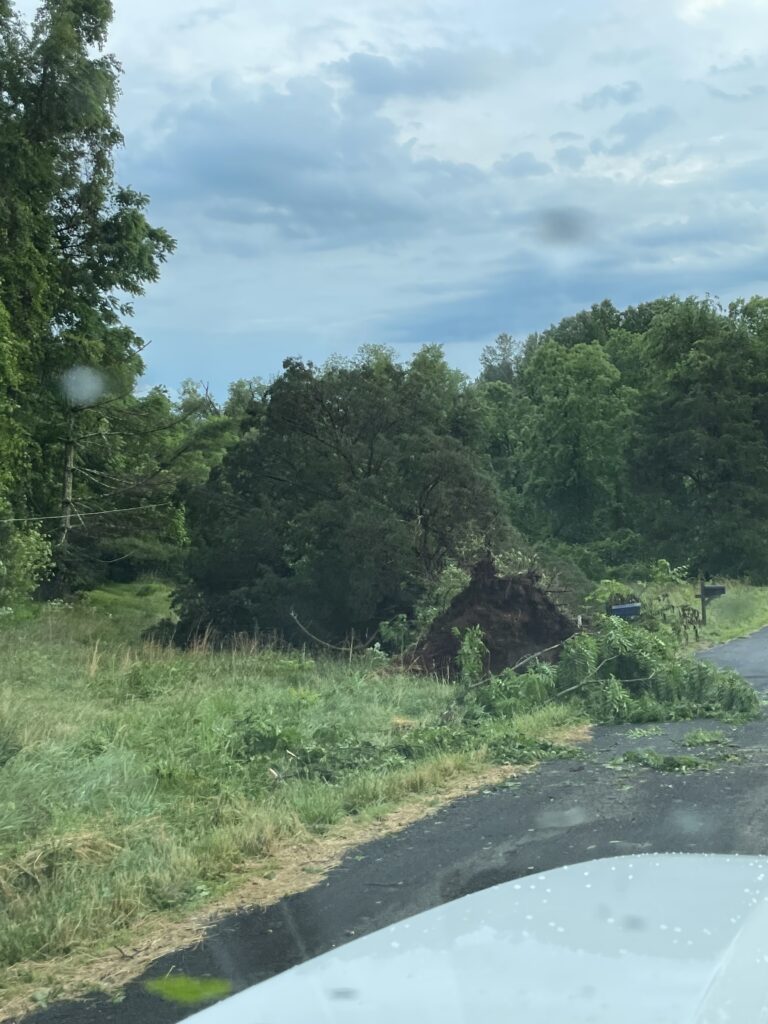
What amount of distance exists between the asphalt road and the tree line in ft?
45.0

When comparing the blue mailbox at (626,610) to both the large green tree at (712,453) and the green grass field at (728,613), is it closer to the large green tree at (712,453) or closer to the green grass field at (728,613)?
the green grass field at (728,613)

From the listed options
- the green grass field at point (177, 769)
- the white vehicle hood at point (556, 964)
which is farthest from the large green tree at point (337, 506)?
the white vehicle hood at point (556, 964)

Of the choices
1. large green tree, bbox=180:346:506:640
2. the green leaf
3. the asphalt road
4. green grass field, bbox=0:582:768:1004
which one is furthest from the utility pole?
the green leaf

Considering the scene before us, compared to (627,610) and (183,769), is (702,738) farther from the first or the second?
(627,610)

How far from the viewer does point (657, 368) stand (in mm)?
54938

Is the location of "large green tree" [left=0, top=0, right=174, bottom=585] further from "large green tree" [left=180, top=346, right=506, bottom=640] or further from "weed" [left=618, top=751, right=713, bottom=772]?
"weed" [left=618, top=751, right=713, bottom=772]

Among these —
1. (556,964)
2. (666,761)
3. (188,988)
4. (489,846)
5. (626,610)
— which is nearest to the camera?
(556,964)

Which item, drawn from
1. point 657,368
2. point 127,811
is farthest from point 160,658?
point 657,368

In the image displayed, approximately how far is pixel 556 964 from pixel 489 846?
3.74 metres

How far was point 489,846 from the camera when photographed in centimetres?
659

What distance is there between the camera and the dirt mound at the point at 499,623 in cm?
1666

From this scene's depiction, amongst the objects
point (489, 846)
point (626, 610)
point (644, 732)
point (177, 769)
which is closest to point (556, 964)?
point (489, 846)

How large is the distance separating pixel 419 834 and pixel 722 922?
408cm

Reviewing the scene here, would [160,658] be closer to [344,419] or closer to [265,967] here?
[344,419]
